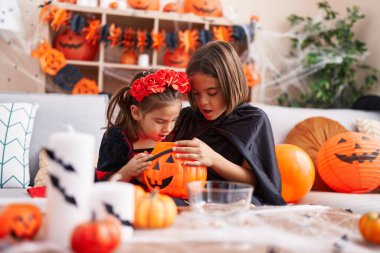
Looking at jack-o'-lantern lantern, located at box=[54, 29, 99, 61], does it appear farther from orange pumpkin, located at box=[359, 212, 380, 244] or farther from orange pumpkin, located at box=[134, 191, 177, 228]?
orange pumpkin, located at box=[359, 212, 380, 244]

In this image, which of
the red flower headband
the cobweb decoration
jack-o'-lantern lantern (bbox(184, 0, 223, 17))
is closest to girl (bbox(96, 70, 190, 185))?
the red flower headband

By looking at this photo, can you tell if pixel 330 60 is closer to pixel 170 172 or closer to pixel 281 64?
pixel 281 64

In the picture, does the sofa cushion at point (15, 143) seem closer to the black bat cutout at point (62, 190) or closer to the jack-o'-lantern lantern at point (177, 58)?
the black bat cutout at point (62, 190)

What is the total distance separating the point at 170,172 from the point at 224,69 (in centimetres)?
43

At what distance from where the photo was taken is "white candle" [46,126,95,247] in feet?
2.67

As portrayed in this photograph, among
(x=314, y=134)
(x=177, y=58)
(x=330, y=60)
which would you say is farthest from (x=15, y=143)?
(x=330, y=60)

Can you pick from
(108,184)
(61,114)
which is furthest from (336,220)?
(61,114)

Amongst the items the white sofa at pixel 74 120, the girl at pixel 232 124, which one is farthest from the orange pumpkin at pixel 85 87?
the girl at pixel 232 124

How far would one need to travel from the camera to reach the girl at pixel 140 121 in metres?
1.59

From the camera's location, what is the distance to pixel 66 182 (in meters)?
0.82

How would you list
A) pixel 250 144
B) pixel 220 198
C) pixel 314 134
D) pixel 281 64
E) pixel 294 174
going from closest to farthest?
pixel 220 198 → pixel 250 144 → pixel 294 174 → pixel 314 134 → pixel 281 64

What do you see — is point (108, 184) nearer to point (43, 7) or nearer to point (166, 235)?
point (166, 235)

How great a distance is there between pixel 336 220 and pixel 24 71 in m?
3.12

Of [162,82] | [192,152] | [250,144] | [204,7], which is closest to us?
[192,152]
